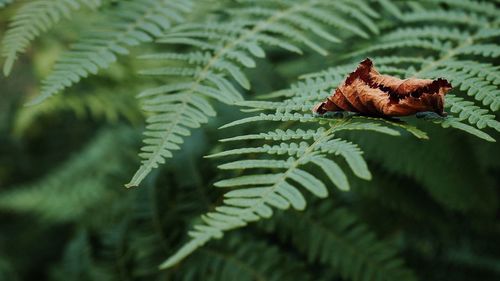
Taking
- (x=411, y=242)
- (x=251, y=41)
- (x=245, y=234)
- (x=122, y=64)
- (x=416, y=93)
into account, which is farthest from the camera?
(x=122, y=64)

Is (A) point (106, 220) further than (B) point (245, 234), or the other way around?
(A) point (106, 220)

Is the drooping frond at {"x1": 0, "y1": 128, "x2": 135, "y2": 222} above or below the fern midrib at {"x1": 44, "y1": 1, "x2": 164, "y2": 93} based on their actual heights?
below

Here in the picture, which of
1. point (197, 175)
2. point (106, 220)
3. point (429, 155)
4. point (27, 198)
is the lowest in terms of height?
point (27, 198)

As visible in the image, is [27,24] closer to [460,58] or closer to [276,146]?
[276,146]

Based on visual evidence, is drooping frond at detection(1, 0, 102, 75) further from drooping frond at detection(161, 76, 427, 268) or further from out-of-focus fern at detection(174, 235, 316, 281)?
out-of-focus fern at detection(174, 235, 316, 281)

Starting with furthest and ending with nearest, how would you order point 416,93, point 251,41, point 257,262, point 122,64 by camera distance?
point 122,64
point 257,262
point 251,41
point 416,93

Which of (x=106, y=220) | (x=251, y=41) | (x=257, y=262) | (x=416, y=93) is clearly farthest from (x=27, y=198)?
(x=416, y=93)

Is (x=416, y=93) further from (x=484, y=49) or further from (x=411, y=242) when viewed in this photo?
(x=411, y=242)

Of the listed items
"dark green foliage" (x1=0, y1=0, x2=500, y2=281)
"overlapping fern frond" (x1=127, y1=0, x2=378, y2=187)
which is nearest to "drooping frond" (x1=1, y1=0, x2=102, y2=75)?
"dark green foliage" (x1=0, y1=0, x2=500, y2=281)
